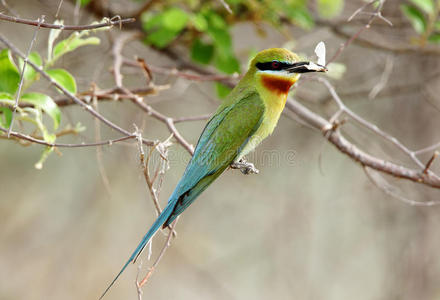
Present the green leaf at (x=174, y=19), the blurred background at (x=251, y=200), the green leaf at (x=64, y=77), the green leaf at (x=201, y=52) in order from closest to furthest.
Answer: the green leaf at (x=64, y=77) → the green leaf at (x=174, y=19) → the green leaf at (x=201, y=52) → the blurred background at (x=251, y=200)

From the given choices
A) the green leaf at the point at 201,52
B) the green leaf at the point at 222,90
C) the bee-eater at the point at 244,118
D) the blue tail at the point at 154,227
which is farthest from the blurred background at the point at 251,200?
the blue tail at the point at 154,227

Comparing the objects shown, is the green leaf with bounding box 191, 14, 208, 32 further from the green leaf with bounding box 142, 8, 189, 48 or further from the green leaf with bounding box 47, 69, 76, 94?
the green leaf with bounding box 47, 69, 76, 94

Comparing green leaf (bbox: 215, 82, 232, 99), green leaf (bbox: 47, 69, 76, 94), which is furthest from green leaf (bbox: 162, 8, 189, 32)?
green leaf (bbox: 47, 69, 76, 94)

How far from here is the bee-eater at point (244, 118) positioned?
209cm

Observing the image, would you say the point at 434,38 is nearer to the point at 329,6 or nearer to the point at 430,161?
the point at 329,6

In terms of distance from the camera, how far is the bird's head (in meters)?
2.15

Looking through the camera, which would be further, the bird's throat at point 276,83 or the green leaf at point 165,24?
the green leaf at point 165,24

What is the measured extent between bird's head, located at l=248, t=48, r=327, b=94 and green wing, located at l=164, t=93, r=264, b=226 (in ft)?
0.29

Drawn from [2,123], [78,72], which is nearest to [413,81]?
[78,72]

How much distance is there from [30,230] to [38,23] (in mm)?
3035

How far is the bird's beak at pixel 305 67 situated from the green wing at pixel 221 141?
25cm

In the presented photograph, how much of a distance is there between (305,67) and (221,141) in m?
0.46

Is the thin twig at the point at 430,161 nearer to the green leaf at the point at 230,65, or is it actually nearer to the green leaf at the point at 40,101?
the green leaf at the point at 230,65

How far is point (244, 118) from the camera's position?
2260 millimetres
